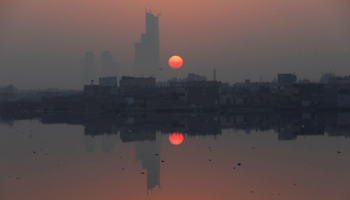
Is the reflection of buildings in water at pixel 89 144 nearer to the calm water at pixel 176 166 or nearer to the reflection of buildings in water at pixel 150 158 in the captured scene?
the calm water at pixel 176 166

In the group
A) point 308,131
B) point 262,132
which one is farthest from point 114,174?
point 308,131

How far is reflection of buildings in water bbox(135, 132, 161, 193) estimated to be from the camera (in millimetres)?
14970

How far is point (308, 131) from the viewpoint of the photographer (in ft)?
103

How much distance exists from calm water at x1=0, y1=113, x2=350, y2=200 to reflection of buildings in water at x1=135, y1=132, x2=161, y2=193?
5 cm

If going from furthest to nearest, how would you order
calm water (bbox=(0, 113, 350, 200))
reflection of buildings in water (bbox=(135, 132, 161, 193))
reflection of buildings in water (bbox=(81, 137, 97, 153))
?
reflection of buildings in water (bbox=(81, 137, 97, 153)) → reflection of buildings in water (bbox=(135, 132, 161, 193)) → calm water (bbox=(0, 113, 350, 200))

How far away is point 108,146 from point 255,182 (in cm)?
1215

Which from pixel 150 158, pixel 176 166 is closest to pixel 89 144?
pixel 150 158

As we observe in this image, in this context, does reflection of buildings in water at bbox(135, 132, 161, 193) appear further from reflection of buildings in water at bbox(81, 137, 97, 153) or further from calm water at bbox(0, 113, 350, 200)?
reflection of buildings in water at bbox(81, 137, 97, 153)

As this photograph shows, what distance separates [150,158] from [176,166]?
96.8 inches

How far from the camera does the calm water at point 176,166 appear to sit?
524 inches

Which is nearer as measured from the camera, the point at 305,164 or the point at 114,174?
the point at 114,174

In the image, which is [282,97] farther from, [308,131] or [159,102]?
[308,131]

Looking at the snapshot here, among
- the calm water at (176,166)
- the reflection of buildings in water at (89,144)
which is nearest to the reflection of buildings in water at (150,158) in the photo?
the calm water at (176,166)

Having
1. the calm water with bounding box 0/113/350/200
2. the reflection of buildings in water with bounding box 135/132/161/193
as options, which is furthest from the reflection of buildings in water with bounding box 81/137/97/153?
the reflection of buildings in water with bounding box 135/132/161/193
